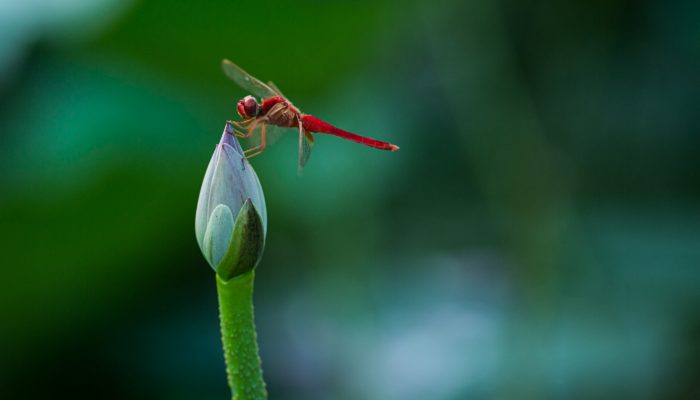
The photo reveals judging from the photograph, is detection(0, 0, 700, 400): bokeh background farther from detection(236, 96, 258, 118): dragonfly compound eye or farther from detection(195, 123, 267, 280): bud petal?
detection(195, 123, 267, 280): bud petal

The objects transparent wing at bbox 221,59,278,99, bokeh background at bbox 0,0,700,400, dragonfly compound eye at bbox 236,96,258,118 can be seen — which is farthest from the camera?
bokeh background at bbox 0,0,700,400

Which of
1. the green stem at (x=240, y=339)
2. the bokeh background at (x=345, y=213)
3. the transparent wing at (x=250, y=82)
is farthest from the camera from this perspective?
the bokeh background at (x=345, y=213)

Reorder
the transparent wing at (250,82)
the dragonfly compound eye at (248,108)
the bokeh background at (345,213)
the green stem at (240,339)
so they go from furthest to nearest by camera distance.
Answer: the bokeh background at (345,213)
the transparent wing at (250,82)
the dragonfly compound eye at (248,108)
the green stem at (240,339)

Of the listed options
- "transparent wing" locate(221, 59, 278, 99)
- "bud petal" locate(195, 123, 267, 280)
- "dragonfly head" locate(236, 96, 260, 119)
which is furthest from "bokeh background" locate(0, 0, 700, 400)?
"bud petal" locate(195, 123, 267, 280)

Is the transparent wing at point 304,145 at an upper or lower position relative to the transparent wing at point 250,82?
lower

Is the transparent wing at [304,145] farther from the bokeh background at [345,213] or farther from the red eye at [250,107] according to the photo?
the bokeh background at [345,213]

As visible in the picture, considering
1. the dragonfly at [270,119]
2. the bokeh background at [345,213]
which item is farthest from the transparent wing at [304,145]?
the bokeh background at [345,213]

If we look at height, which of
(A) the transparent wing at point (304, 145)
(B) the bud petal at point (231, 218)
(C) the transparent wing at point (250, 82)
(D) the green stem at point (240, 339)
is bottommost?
(D) the green stem at point (240, 339)
